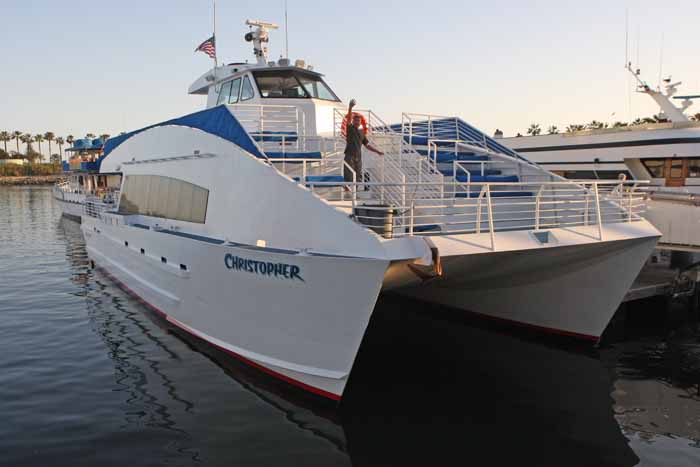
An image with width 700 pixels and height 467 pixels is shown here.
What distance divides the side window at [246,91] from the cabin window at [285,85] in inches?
9.1

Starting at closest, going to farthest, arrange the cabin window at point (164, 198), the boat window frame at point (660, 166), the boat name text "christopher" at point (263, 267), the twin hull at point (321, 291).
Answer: the twin hull at point (321, 291)
the boat name text "christopher" at point (263, 267)
the cabin window at point (164, 198)
the boat window frame at point (660, 166)

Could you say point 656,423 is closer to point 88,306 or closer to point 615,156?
point 88,306

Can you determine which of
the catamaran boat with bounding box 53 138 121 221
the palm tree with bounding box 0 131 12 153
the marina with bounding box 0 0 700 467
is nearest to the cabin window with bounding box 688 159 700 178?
the marina with bounding box 0 0 700 467

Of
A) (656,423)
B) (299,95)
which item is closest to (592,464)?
(656,423)

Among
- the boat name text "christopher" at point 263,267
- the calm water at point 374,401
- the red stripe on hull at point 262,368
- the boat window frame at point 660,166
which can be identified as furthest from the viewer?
the boat window frame at point 660,166

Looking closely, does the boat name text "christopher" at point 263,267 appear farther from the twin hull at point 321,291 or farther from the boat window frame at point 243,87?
the boat window frame at point 243,87

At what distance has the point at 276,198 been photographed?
7.64 metres

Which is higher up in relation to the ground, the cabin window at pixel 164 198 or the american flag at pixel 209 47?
the american flag at pixel 209 47

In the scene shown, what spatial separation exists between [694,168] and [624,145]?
2.61m

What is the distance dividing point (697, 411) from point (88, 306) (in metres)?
13.2

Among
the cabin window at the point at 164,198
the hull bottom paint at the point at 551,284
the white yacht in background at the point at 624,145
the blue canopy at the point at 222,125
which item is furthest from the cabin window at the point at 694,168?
the cabin window at the point at 164,198

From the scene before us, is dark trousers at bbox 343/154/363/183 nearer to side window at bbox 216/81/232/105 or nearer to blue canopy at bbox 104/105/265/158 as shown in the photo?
blue canopy at bbox 104/105/265/158

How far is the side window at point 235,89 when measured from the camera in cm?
1270

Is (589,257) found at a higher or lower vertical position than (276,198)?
lower
